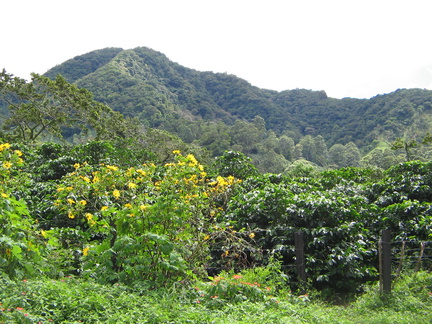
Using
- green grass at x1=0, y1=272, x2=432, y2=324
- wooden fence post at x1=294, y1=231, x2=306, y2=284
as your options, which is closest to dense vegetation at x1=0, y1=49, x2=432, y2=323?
green grass at x1=0, y1=272, x2=432, y2=324

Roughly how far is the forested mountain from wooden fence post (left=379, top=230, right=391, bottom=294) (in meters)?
34.7

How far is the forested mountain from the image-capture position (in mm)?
48812

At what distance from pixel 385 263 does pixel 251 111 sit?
243ft

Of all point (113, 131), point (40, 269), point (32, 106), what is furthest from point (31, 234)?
point (113, 131)

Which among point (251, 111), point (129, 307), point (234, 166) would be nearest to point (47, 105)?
point (234, 166)

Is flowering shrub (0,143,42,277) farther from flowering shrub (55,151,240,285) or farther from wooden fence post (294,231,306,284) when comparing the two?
wooden fence post (294,231,306,284)

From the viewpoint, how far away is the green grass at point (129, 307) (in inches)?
122

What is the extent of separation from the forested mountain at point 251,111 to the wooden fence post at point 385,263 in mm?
34726

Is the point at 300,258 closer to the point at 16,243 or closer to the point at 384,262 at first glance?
the point at 384,262

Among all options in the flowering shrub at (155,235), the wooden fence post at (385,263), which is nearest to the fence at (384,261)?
the wooden fence post at (385,263)

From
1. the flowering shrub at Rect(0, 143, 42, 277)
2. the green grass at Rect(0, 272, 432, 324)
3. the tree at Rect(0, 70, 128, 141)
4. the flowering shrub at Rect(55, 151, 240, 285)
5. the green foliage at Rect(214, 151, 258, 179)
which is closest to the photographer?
the green grass at Rect(0, 272, 432, 324)

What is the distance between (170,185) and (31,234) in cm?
160

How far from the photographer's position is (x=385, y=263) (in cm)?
542

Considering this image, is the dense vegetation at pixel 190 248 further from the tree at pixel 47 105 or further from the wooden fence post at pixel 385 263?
the tree at pixel 47 105
